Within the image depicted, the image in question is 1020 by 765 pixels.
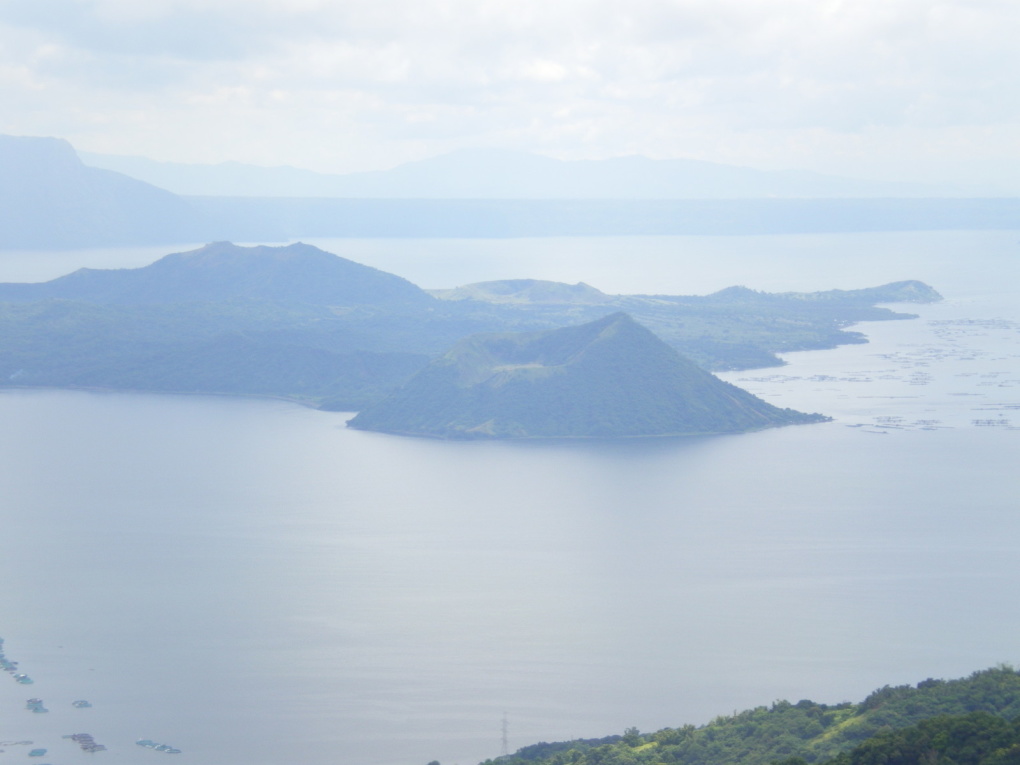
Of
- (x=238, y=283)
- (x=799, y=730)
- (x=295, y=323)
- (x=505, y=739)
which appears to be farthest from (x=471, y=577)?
(x=238, y=283)

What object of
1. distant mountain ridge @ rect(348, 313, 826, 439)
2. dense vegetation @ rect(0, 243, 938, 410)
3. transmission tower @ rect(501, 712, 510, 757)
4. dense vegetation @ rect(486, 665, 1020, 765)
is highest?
dense vegetation @ rect(0, 243, 938, 410)

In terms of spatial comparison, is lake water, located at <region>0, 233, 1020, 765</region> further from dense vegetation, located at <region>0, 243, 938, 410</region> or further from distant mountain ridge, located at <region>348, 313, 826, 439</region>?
dense vegetation, located at <region>0, 243, 938, 410</region>

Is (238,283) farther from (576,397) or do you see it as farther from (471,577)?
(471,577)

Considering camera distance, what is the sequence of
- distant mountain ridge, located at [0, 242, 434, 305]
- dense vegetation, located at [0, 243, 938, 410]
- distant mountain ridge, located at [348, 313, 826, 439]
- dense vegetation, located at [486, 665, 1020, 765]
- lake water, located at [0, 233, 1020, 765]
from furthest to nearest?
distant mountain ridge, located at [0, 242, 434, 305] < dense vegetation, located at [0, 243, 938, 410] < distant mountain ridge, located at [348, 313, 826, 439] < lake water, located at [0, 233, 1020, 765] < dense vegetation, located at [486, 665, 1020, 765]

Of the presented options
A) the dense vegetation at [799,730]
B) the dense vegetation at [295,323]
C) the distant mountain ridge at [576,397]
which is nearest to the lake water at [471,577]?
the distant mountain ridge at [576,397]

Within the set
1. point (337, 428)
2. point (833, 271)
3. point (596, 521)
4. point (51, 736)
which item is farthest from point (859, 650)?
point (833, 271)

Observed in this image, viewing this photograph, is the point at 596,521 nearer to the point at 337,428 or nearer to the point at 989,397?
the point at 337,428

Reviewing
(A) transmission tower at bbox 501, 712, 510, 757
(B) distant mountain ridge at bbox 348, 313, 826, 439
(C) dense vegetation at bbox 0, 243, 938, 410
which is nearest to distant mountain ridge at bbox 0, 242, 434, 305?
(C) dense vegetation at bbox 0, 243, 938, 410
